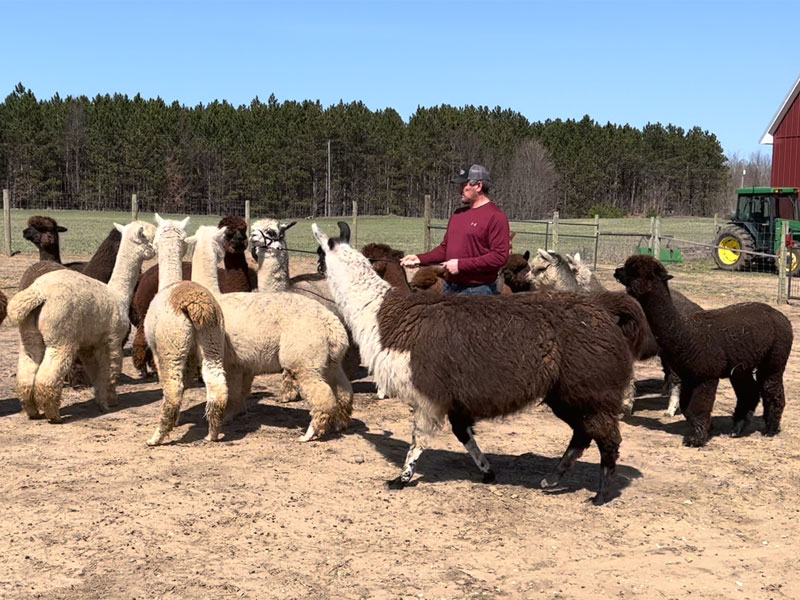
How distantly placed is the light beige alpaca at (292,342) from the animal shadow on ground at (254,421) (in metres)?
0.47

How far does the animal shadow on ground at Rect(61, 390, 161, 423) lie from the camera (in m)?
6.92

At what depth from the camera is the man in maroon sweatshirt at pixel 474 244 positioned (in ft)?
18.8

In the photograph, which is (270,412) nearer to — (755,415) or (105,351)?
(105,351)

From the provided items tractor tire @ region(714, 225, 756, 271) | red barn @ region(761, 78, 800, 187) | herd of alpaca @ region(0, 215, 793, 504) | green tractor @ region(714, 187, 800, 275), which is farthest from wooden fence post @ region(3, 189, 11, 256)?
red barn @ region(761, 78, 800, 187)

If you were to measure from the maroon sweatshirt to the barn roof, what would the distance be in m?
30.7

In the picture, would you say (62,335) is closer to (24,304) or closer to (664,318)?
(24,304)

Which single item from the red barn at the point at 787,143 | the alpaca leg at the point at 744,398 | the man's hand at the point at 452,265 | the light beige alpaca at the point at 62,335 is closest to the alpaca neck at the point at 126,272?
the light beige alpaca at the point at 62,335

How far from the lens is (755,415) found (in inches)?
300

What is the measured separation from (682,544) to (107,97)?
91.9m

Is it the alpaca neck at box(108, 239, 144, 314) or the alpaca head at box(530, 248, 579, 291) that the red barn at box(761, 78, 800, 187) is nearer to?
the alpaca head at box(530, 248, 579, 291)

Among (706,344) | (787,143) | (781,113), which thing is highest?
(781,113)

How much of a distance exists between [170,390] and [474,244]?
8.48 ft

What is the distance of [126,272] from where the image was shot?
7.32 metres

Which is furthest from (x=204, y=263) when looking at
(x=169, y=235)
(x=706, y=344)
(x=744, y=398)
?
(x=744, y=398)
